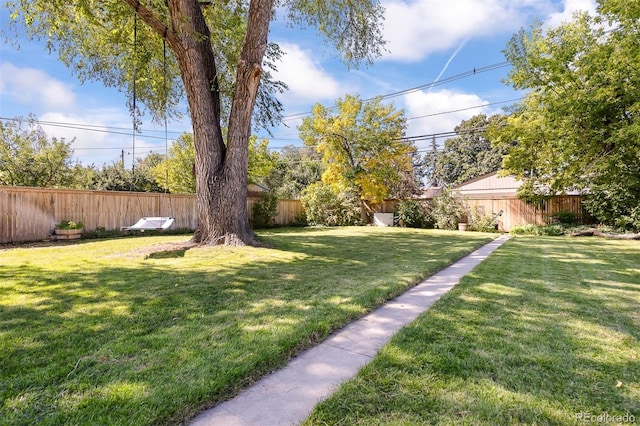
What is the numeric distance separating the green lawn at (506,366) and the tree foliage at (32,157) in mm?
17169

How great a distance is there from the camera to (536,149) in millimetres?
11281

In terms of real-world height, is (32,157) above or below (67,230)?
above

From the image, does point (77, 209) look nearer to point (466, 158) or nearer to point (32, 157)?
point (32, 157)

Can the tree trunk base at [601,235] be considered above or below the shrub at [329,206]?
below

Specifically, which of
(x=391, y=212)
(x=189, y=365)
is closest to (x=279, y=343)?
(x=189, y=365)

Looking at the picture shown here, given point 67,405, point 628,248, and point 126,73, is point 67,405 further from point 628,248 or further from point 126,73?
point 628,248

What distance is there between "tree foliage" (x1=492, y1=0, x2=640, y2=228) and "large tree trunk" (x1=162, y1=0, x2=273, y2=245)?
851 centimetres

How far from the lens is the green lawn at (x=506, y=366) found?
1.53 meters

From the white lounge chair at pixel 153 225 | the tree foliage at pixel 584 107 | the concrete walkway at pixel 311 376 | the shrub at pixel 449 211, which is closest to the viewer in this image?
the concrete walkway at pixel 311 376

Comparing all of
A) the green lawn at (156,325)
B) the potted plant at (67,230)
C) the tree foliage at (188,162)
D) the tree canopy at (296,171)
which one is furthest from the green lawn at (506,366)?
the tree canopy at (296,171)

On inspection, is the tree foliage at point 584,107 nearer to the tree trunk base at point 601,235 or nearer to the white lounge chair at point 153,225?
the tree trunk base at point 601,235

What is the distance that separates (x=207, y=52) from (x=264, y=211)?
7.98 m

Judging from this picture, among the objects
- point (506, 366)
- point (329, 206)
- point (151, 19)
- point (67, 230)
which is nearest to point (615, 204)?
point (329, 206)

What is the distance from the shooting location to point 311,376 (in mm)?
1897
